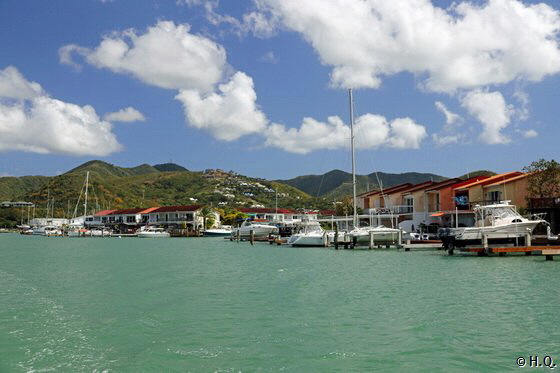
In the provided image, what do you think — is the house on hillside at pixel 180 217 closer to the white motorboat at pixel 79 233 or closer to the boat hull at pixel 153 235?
the boat hull at pixel 153 235

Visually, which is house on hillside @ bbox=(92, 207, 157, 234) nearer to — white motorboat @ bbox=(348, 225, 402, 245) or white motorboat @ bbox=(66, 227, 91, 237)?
white motorboat @ bbox=(66, 227, 91, 237)

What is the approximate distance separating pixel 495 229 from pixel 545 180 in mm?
18246

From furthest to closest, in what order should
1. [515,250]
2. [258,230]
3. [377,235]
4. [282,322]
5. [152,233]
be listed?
[152,233] → [258,230] → [377,235] → [515,250] → [282,322]

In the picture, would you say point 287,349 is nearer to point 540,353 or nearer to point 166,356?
point 166,356

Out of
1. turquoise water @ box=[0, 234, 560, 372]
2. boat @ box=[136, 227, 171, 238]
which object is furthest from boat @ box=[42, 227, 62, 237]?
turquoise water @ box=[0, 234, 560, 372]

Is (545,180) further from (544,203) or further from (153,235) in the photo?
(153,235)

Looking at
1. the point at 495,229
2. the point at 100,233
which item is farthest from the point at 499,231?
the point at 100,233

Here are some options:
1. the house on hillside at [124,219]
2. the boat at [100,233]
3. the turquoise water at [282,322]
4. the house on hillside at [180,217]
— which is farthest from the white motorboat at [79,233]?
the turquoise water at [282,322]

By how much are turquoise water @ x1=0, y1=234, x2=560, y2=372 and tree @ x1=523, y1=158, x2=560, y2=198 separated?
29.3 meters

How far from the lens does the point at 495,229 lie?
4038cm

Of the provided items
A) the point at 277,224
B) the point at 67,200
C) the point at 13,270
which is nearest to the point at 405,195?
the point at 277,224

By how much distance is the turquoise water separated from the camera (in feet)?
39.3

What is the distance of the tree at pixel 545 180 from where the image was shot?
176 feet

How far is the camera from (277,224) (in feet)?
300
